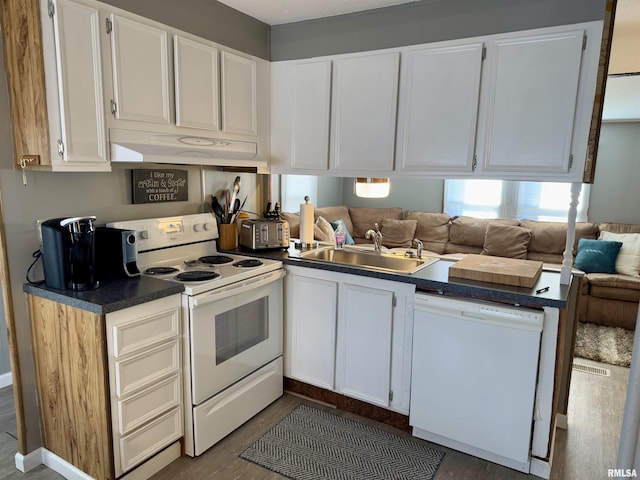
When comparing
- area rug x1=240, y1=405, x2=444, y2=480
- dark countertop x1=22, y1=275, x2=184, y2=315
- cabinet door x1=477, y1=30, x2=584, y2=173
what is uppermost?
cabinet door x1=477, y1=30, x2=584, y2=173

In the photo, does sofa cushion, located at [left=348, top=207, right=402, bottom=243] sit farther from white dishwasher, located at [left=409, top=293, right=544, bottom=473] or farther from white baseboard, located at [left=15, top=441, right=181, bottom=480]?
white baseboard, located at [left=15, top=441, right=181, bottom=480]

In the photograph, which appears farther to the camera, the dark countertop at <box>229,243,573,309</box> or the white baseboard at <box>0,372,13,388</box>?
the white baseboard at <box>0,372,13,388</box>

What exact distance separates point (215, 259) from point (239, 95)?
1118 mm

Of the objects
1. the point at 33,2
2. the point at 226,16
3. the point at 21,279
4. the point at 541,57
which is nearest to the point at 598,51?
the point at 541,57

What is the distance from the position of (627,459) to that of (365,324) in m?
1.99

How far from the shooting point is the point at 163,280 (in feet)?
7.30

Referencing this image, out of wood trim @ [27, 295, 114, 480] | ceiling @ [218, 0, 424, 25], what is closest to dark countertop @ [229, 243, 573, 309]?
wood trim @ [27, 295, 114, 480]

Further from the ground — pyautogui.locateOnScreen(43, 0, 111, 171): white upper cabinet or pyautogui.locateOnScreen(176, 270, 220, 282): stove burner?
pyautogui.locateOnScreen(43, 0, 111, 171): white upper cabinet

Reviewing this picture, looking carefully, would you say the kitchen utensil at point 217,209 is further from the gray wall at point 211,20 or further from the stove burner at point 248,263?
the gray wall at point 211,20

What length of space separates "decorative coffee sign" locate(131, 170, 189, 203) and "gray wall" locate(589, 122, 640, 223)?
5287mm

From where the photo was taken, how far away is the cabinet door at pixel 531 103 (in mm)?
2195

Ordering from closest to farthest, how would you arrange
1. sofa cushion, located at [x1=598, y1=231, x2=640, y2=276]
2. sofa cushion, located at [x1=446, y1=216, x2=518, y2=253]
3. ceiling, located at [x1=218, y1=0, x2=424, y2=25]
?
ceiling, located at [x1=218, y1=0, x2=424, y2=25]
sofa cushion, located at [x1=598, y1=231, x2=640, y2=276]
sofa cushion, located at [x1=446, y1=216, x2=518, y2=253]

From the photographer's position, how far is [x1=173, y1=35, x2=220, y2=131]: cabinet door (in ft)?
8.13

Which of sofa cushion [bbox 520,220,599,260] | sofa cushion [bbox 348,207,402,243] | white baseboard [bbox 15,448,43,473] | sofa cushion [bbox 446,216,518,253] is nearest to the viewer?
white baseboard [bbox 15,448,43,473]
